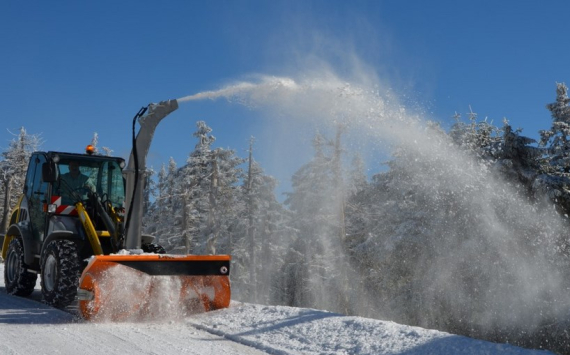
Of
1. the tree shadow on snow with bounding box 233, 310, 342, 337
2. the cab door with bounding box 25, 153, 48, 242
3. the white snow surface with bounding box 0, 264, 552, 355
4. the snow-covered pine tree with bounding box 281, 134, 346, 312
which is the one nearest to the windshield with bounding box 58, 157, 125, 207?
the cab door with bounding box 25, 153, 48, 242

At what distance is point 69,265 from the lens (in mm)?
7398

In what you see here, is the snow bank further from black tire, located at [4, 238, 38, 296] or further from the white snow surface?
black tire, located at [4, 238, 38, 296]

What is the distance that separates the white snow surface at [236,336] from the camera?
5.21m

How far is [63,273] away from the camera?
736cm

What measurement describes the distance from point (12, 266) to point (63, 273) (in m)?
2.75

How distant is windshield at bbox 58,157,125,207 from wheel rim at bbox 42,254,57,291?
1332mm

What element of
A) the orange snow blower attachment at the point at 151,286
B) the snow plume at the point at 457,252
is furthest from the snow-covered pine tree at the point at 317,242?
the orange snow blower attachment at the point at 151,286

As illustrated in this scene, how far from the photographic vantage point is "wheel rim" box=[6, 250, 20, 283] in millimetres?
9172

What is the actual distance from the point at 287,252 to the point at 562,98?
1903 centimetres

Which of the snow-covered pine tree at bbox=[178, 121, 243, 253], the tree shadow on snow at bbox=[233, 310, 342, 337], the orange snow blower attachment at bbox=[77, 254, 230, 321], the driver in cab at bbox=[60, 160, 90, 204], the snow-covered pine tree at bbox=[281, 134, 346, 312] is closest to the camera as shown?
the tree shadow on snow at bbox=[233, 310, 342, 337]

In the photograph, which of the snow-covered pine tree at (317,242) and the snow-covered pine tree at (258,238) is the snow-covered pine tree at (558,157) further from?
the snow-covered pine tree at (258,238)

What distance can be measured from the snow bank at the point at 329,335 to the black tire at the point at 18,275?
3696mm

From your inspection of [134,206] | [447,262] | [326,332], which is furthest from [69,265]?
[447,262]

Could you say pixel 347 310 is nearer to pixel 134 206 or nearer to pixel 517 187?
pixel 517 187
